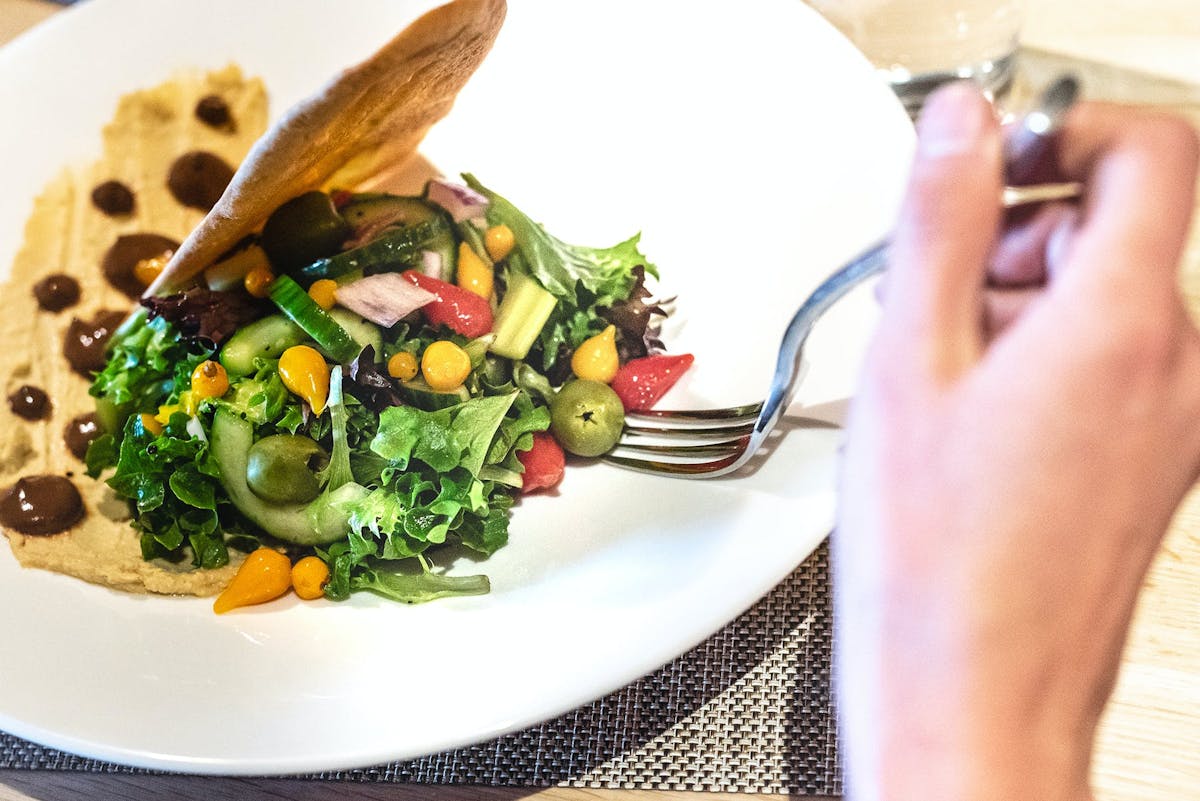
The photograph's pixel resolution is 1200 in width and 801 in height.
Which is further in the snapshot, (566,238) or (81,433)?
(566,238)

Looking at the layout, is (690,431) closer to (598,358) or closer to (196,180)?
(598,358)

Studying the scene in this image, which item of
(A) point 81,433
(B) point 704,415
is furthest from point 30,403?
(B) point 704,415

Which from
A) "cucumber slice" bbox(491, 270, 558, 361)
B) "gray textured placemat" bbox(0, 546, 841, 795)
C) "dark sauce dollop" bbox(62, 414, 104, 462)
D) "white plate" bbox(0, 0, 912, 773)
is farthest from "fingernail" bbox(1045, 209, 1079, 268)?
"dark sauce dollop" bbox(62, 414, 104, 462)

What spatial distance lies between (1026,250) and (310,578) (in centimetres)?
123

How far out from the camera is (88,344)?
6.68 feet

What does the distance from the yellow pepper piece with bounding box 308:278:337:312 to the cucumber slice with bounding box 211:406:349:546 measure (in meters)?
0.27

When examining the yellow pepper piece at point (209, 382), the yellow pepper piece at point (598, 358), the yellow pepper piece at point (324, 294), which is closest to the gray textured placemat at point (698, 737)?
the yellow pepper piece at point (598, 358)

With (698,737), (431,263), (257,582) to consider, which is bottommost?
(698,737)

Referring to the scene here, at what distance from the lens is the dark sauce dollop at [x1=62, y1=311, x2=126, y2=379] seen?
202 cm

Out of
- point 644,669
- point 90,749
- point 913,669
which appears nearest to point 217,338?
point 90,749

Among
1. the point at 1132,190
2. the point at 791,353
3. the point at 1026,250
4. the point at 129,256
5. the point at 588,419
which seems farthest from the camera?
the point at 129,256

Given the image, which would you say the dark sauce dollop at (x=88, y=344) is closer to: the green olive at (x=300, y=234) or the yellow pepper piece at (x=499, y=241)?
the green olive at (x=300, y=234)

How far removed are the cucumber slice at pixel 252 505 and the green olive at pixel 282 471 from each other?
0.02 meters

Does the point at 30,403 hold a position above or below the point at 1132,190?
below
